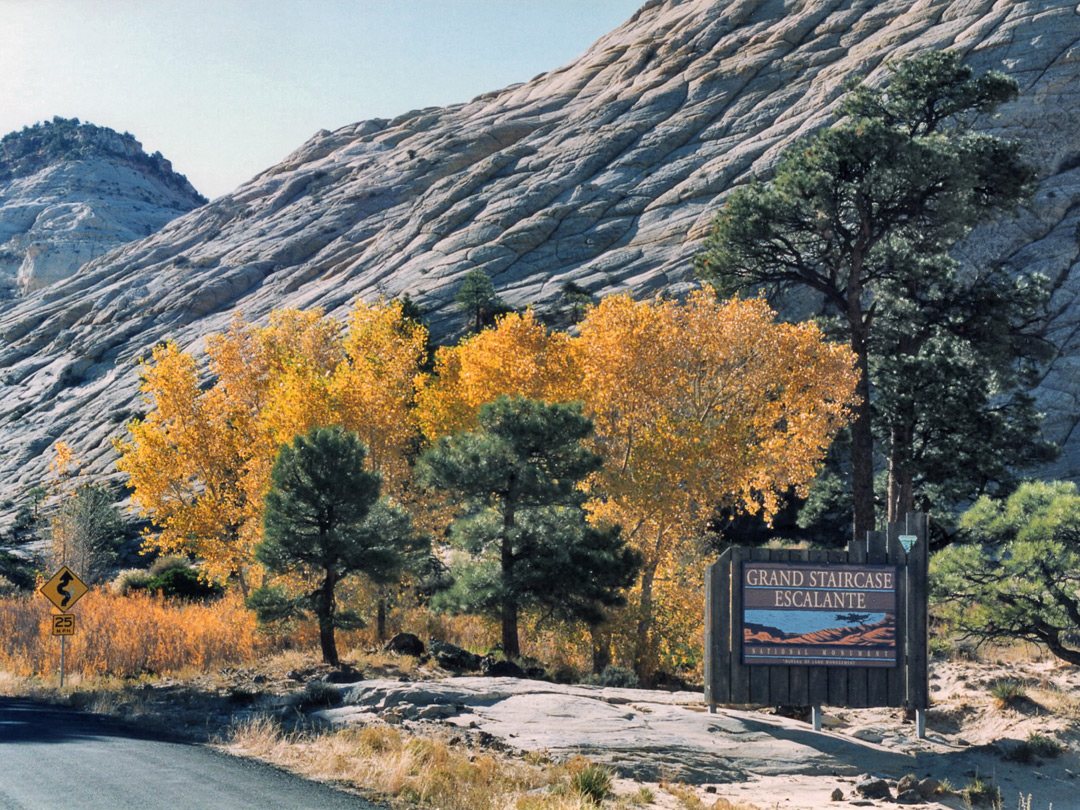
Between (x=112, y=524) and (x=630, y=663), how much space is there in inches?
1324

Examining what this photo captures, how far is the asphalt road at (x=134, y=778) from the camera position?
12344mm

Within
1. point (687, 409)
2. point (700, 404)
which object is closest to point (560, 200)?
point (700, 404)

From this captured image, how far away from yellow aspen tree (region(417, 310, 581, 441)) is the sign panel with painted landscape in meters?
15.8

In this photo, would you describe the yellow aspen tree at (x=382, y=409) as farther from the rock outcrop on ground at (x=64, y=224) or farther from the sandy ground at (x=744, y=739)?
the rock outcrop on ground at (x=64, y=224)

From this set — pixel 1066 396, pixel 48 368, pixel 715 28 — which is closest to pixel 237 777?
pixel 1066 396

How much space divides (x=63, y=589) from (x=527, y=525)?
11846 mm

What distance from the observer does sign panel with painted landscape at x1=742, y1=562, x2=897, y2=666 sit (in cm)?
1870

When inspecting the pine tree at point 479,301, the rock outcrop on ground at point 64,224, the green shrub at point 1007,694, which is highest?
the rock outcrop on ground at point 64,224

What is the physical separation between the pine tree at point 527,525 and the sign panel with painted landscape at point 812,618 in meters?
6.52

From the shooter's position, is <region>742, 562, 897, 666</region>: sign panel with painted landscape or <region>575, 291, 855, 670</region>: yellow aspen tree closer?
<region>742, 562, 897, 666</region>: sign panel with painted landscape

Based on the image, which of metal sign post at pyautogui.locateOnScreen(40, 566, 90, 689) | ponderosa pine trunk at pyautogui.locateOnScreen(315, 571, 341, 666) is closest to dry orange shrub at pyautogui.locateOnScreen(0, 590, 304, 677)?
metal sign post at pyautogui.locateOnScreen(40, 566, 90, 689)

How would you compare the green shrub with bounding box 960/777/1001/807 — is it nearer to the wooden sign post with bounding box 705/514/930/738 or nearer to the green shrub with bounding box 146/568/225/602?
the wooden sign post with bounding box 705/514/930/738

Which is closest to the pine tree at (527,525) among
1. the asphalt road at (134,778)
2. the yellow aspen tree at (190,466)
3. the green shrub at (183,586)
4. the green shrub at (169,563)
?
the asphalt road at (134,778)

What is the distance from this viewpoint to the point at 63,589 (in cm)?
2528
